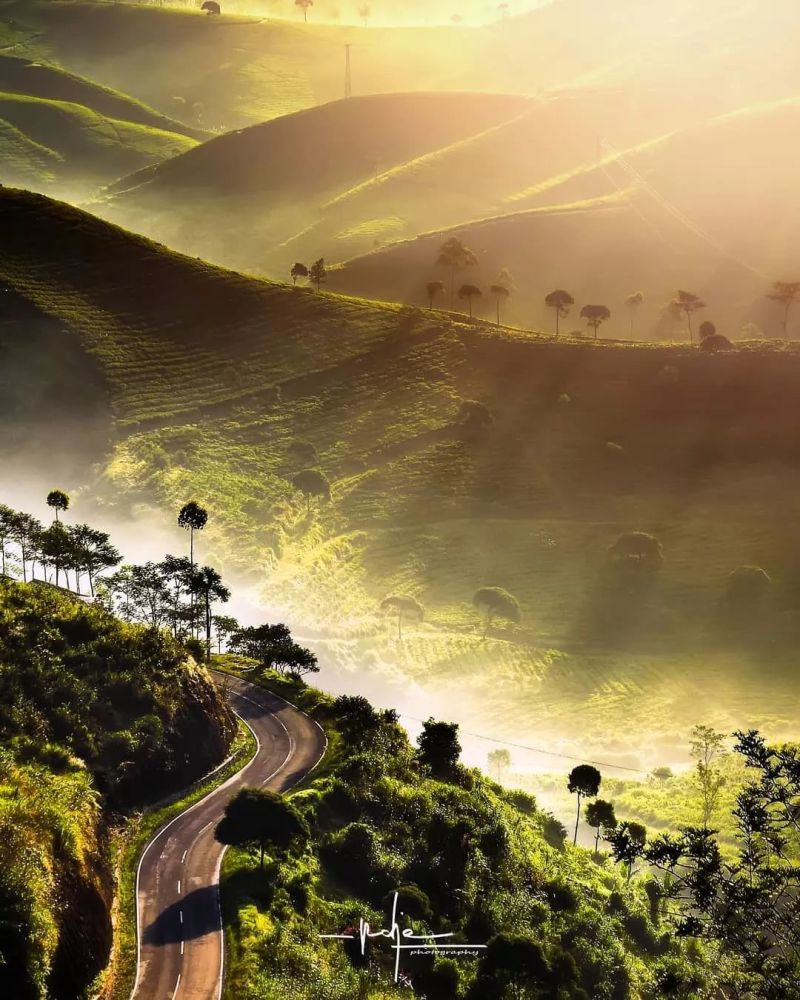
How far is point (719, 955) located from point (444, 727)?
31250 millimetres

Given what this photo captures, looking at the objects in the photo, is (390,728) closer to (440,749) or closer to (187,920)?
(440,749)

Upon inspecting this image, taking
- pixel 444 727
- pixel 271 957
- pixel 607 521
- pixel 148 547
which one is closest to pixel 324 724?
pixel 444 727

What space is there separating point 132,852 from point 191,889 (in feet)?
18.5

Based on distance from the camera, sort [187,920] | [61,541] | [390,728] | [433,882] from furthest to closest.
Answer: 1. [61,541]
2. [390,728]
3. [433,882]
4. [187,920]

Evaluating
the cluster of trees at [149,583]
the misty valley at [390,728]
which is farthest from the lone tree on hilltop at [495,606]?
the cluster of trees at [149,583]

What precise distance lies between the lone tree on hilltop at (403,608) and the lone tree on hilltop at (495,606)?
1036 cm

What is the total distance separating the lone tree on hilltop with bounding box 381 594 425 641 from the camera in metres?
160

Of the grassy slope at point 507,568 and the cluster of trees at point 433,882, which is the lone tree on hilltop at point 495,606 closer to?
the grassy slope at point 507,568

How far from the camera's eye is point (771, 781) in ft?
112

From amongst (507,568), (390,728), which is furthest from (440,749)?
(507,568)

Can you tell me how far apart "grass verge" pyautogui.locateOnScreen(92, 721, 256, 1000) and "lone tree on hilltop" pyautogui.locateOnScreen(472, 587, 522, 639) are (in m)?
86.0

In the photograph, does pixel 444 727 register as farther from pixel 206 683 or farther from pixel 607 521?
pixel 607 521

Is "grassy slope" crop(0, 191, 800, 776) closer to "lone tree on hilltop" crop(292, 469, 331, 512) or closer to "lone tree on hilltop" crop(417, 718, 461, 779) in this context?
"lone tree on hilltop" crop(292, 469, 331, 512)

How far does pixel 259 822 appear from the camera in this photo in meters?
54.5
